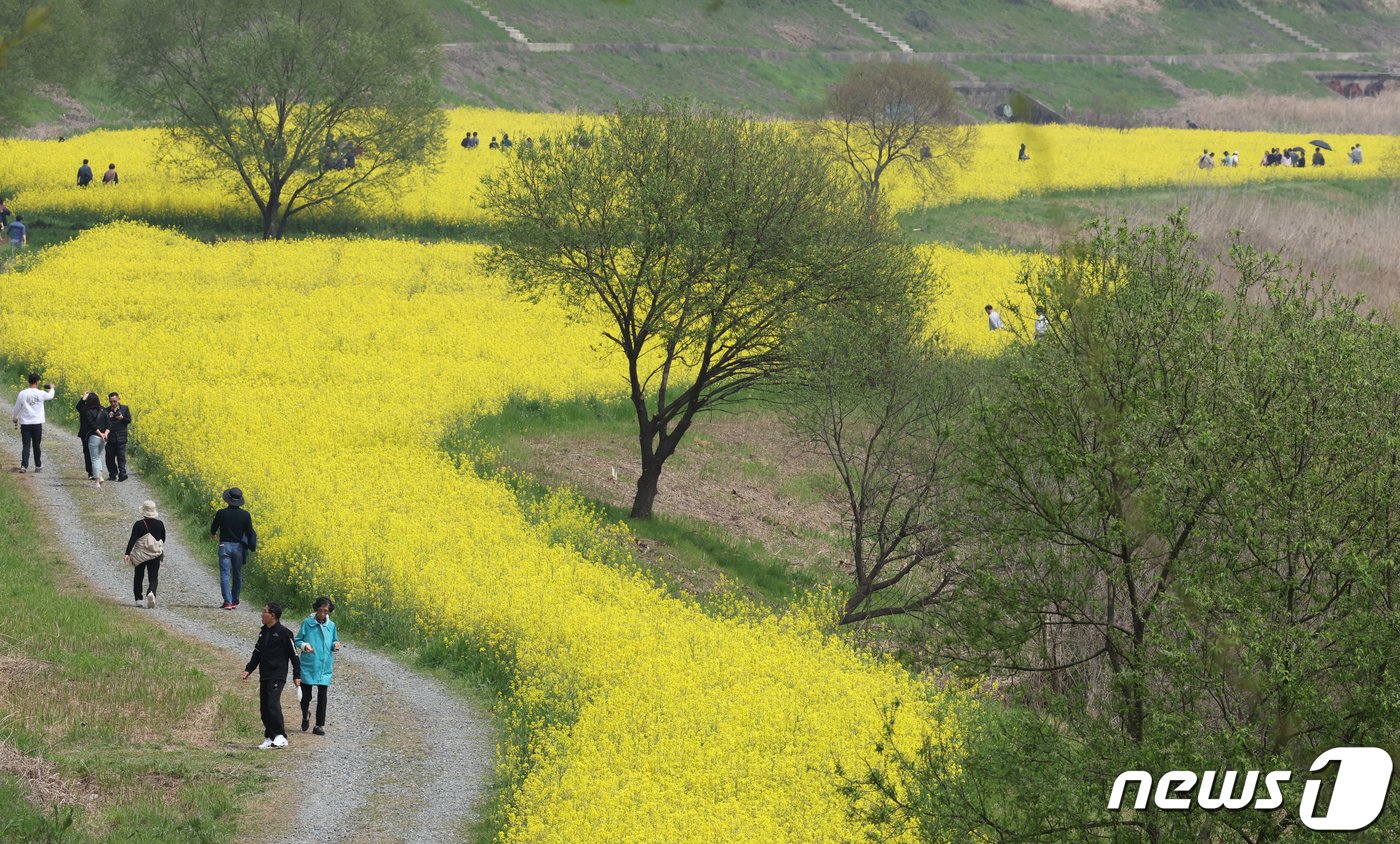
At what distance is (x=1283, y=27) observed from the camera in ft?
15.2

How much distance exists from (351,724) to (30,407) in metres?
13.3

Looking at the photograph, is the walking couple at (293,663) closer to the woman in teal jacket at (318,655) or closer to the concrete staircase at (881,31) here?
the woman in teal jacket at (318,655)

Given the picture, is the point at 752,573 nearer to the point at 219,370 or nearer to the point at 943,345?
the point at 943,345

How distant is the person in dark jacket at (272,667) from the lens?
17562 millimetres

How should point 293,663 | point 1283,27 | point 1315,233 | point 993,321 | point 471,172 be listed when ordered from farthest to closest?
1. point 471,172
2. point 1315,233
3. point 993,321
4. point 293,663
5. point 1283,27

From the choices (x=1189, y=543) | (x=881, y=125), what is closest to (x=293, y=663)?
(x=1189, y=543)

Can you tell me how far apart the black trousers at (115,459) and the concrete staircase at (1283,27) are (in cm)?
2748

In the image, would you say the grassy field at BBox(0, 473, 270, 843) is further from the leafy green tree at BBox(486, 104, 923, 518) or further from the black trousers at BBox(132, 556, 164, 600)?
the leafy green tree at BBox(486, 104, 923, 518)

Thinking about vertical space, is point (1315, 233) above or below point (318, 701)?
above

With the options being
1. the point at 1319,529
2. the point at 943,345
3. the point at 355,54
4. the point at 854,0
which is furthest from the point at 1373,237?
the point at 854,0

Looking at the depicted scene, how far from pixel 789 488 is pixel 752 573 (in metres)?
6.95

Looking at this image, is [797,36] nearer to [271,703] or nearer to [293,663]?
[271,703]

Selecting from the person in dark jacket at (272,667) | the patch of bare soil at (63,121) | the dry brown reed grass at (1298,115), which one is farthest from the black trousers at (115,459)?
the dry brown reed grass at (1298,115)

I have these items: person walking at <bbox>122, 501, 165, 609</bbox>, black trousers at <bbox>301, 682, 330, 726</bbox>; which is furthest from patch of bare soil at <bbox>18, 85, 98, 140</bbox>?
black trousers at <bbox>301, 682, 330, 726</bbox>
